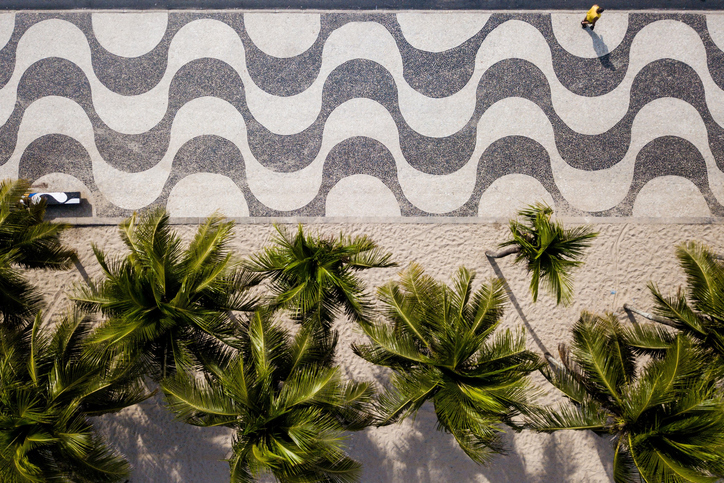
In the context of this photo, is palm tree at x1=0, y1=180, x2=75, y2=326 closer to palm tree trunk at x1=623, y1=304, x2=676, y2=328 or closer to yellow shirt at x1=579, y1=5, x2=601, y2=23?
palm tree trunk at x1=623, y1=304, x2=676, y2=328

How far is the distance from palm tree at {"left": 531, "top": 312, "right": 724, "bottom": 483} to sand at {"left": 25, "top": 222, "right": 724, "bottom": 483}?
1494 mm

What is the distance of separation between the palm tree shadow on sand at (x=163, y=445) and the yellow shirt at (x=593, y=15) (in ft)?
29.9

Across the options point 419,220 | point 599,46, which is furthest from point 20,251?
point 599,46

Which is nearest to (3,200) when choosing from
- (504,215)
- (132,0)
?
(132,0)

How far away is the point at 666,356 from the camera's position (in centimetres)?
531

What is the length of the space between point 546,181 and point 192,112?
6.25 meters

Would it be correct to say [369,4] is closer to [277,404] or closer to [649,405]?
[277,404]

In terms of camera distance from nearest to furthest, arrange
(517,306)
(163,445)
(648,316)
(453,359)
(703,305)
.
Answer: (453,359) → (703,305) → (648,316) → (163,445) → (517,306)

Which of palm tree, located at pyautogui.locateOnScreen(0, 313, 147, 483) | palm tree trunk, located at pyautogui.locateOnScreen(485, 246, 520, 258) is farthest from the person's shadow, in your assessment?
palm tree, located at pyautogui.locateOnScreen(0, 313, 147, 483)

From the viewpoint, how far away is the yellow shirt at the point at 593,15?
739cm

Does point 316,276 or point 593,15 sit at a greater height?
point 593,15

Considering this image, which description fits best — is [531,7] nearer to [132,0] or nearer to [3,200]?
[132,0]

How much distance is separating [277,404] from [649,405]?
414 centimetres

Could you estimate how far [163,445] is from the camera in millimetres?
7117
